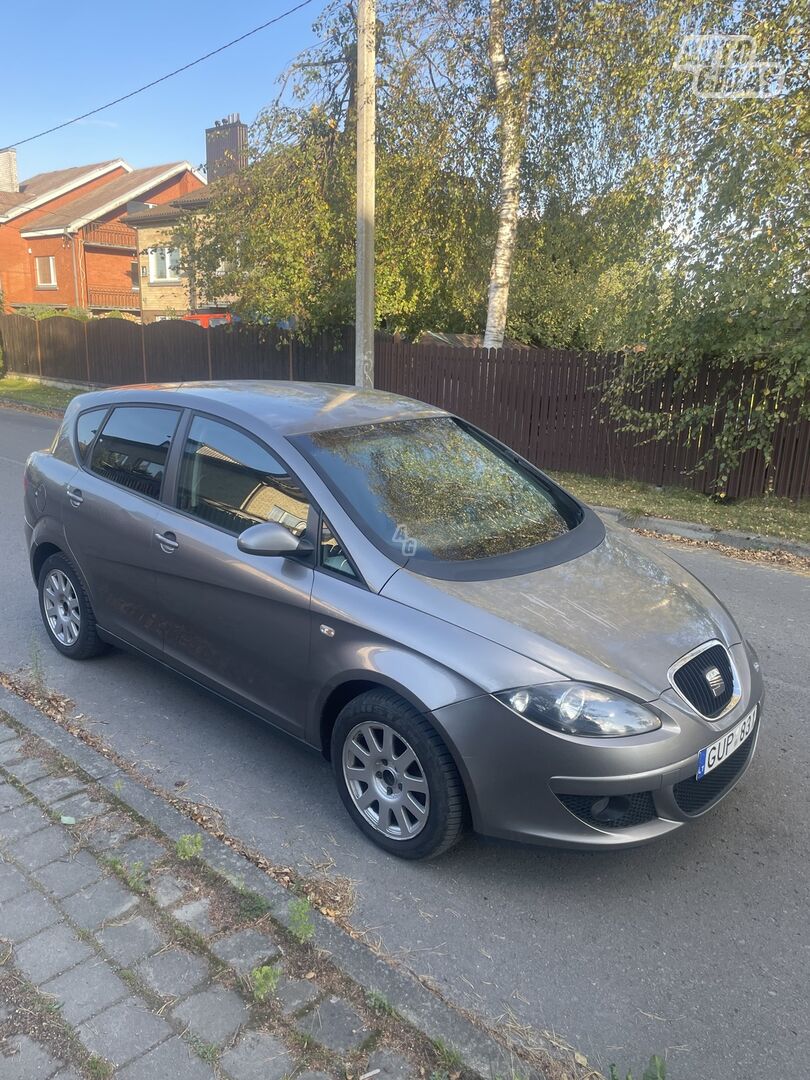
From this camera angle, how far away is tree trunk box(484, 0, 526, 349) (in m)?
11.4

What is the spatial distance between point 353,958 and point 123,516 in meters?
2.47

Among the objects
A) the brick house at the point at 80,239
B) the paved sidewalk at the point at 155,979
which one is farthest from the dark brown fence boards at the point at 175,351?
the brick house at the point at 80,239

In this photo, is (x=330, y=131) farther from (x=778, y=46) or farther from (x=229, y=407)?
(x=229, y=407)

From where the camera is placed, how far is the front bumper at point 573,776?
8.30 feet

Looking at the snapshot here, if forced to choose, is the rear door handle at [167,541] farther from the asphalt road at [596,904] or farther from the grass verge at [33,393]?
the grass verge at [33,393]

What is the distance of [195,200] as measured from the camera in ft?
92.2

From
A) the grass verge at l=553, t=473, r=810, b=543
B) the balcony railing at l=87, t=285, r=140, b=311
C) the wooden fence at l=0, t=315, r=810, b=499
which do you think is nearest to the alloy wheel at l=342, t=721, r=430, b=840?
the grass verge at l=553, t=473, r=810, b=543

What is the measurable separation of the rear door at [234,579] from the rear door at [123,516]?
0.48ft

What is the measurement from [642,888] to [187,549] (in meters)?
2.33

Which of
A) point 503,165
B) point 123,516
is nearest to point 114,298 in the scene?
point 503,165

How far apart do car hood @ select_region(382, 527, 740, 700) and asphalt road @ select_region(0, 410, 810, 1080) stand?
77cm

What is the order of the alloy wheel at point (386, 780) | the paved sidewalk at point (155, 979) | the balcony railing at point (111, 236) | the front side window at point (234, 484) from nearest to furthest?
1. the paved sidewalk at point (155, 979)
2. the alloy wheel at point (386, 780)
3. the front side window at point (234, 484)
4. the balcony railing at point (111, 236)

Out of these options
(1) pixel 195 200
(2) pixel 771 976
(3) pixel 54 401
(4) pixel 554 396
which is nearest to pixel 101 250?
(1) pixel 195 200

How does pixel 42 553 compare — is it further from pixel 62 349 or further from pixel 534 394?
A: pixel 62 349
